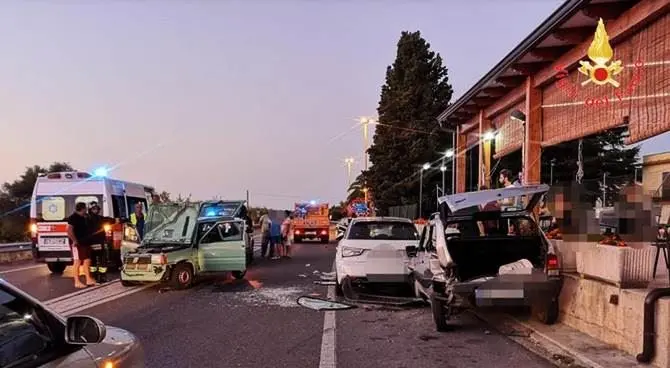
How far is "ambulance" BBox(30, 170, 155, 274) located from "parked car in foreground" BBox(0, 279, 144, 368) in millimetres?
12898

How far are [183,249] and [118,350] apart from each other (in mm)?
10574

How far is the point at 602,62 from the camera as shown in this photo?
10.4 metres

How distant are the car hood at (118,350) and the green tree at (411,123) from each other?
137 ft

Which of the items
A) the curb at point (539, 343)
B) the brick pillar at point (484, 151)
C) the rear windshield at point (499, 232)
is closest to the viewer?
the curb at point (539, 343)

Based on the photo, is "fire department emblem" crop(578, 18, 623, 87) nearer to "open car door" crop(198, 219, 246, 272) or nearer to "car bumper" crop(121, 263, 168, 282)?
"open car door" crop(198, 219, 246, 272)

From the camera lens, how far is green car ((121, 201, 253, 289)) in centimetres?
1327

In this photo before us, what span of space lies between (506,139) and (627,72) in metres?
7.74

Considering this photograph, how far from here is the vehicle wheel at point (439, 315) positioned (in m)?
8.85

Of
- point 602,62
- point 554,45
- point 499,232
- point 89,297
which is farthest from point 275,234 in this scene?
point 602,62

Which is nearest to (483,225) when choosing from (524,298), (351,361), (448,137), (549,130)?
(524,298)

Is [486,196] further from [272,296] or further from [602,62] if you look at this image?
[272,296]

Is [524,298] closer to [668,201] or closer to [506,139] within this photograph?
[668,201]

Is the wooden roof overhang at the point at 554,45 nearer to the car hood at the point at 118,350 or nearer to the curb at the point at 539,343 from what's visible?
the curb at the point at 539,343

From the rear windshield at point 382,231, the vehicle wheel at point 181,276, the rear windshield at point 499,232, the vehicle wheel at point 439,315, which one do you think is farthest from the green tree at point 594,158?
the vehicle wheel at point 439,315
